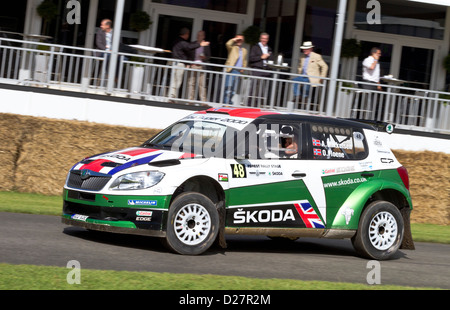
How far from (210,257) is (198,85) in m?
9.01

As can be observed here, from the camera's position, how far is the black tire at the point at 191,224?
9.27m

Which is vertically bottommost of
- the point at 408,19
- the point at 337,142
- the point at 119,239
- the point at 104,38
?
the point at 119,239

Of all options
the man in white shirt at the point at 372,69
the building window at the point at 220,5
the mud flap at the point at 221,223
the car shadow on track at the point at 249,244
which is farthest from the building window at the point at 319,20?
the mud flap at the point at 221,223

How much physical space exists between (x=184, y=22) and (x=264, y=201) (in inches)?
526

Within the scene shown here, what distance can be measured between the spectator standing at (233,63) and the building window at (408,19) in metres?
5.90

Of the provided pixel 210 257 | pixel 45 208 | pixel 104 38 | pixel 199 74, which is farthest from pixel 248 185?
pixel 104 38

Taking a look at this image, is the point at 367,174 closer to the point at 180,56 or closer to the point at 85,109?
the point at 85,109

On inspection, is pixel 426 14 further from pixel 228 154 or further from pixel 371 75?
pixel 228 154

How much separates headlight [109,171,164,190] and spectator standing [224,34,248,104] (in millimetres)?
8846

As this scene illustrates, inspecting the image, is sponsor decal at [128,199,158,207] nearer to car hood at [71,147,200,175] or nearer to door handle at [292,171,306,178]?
car hood at [71,147,200,175]

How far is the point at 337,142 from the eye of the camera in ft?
35.0

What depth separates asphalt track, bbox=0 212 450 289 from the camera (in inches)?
336

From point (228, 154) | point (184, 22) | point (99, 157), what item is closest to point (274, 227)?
point (228, 154)
